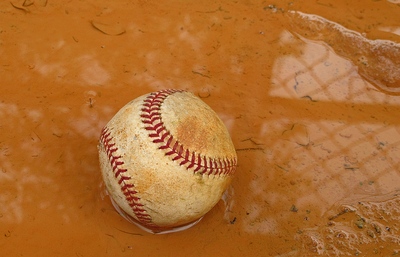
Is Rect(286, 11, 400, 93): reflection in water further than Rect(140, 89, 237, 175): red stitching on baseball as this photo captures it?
Yes

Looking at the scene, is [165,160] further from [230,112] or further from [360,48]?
[360,48]

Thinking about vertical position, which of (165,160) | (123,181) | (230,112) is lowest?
(230,112)

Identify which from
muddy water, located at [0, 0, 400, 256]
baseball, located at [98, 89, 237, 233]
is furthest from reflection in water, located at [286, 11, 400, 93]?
baseball, located at [98, 89, 237, 233]

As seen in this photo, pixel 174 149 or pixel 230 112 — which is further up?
pixel 174 149

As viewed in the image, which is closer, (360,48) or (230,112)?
(230,112)

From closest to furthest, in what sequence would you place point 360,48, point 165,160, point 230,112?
point 165,160 < point 230,112 < point 360,48

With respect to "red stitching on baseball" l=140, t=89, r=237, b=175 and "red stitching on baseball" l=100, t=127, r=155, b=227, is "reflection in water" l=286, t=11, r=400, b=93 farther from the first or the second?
"red stitching on baseball" l=100, t=127, r=155, b=227

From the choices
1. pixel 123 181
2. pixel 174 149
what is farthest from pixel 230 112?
pixel 123 181
